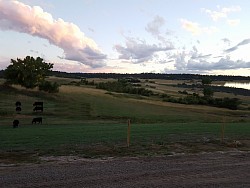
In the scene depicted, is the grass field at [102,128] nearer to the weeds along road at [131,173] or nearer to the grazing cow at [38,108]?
the grazing cow at [38,108]

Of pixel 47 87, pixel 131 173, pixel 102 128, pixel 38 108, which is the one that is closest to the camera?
pixel 131 173

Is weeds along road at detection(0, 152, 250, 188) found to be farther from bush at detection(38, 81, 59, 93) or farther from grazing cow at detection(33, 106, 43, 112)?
bush at detection(38, 81, 59, 93)

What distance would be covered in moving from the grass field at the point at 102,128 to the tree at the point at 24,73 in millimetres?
1431

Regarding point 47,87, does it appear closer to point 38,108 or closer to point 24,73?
point 24,73

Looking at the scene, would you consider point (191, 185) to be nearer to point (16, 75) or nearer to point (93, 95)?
point (16, 75)

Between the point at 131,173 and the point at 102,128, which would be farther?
the point at 102,128

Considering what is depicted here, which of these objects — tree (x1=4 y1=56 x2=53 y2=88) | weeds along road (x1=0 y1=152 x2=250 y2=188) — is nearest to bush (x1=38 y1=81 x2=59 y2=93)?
tree (x1=4 y1=56 x2=53 y2=88)

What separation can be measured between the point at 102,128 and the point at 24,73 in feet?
124

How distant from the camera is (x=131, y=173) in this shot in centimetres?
1289

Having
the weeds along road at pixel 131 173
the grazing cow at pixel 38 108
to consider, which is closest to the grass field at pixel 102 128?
the grazing cow at pixel 38 108

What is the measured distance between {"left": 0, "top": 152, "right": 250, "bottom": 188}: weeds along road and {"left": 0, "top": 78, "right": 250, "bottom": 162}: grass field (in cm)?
230

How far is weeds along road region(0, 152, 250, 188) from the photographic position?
11.4 m

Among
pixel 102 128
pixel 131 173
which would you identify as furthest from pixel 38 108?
pixel 131 173

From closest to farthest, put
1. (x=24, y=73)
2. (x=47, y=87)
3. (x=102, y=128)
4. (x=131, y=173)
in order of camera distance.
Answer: (x=131, y=173)
(x=102, y=128)
(x=24, y=73)
(x=47, y=87)
